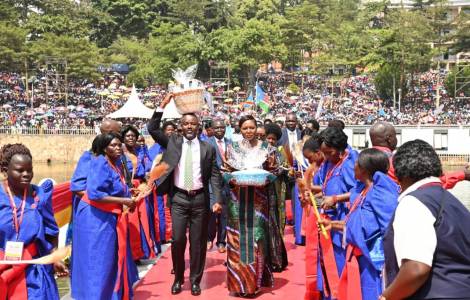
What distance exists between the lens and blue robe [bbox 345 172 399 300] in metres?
3.81

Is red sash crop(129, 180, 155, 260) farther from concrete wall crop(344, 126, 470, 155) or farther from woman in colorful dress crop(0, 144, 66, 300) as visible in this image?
concrete wall crop(344, 126, 470, 155)

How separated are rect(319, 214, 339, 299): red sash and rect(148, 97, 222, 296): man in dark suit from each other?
1.33 meters

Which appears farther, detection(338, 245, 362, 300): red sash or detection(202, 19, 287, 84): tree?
detection(202, 19, 287, 84): tree

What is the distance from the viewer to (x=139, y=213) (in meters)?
7.59

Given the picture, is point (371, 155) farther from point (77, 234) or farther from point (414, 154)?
point (77, 234)

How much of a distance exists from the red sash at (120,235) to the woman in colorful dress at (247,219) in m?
1.06

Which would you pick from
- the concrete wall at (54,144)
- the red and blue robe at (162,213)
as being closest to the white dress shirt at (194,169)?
the red and blue robe at (162,213)

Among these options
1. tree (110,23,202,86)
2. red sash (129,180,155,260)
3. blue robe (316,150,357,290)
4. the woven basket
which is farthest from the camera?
tree (110,23,202,86)

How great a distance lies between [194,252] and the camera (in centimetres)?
621

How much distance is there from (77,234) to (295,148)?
2770 millimetres

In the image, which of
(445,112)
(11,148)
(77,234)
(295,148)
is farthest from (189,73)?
(445,112)

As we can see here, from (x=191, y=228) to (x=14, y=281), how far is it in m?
2.42

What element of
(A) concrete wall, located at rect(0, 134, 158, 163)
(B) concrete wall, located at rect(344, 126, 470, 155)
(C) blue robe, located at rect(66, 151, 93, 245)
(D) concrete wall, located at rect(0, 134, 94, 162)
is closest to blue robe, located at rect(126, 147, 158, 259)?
(C) blue robe, located at rect(66, 151, 93, 245)

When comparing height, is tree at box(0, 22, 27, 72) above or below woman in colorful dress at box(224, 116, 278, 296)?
above
